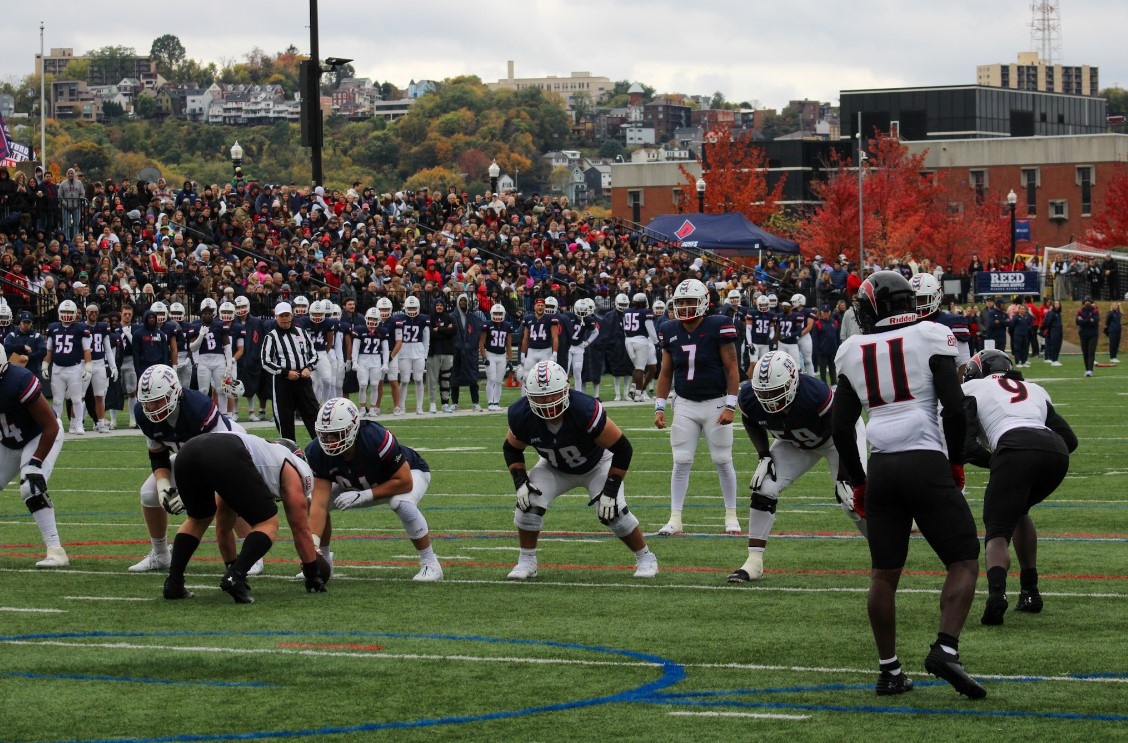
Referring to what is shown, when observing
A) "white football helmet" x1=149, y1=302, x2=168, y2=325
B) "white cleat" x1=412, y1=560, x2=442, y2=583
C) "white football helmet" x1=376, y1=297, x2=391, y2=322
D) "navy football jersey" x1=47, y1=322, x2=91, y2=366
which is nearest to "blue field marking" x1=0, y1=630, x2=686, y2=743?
"white cleat" x1=412, y1=560, x2=442, y2=583

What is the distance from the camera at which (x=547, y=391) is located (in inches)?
372

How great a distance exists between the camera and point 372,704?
667 cm

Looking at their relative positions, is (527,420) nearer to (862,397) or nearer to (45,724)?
(862,397)

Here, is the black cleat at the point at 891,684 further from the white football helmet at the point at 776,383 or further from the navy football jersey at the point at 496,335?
the navy football jersey at the point at 496,335

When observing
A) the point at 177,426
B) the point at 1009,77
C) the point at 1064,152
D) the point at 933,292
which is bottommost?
the point at 177,426

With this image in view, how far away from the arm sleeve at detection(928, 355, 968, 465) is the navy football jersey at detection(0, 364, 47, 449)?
6312 mm

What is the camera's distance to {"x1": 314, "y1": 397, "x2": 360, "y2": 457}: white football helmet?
9484 mm

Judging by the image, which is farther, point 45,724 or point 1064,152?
point 1064,152

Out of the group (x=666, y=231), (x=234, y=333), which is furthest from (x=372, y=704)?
(x=666, y=231)

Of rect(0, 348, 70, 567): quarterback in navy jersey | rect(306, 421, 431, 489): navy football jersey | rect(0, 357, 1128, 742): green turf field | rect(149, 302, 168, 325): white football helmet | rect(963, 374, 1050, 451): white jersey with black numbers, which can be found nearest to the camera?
rect(0, 357, 1128, 742): green turf field

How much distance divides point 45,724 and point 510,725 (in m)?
1.80

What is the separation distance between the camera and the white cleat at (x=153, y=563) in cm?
1068

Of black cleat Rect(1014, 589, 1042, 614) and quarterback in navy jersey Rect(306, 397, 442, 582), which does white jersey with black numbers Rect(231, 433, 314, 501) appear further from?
black cleat Rect(1014, 589, 1042, 614)

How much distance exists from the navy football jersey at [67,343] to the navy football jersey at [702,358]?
38.8 ft
